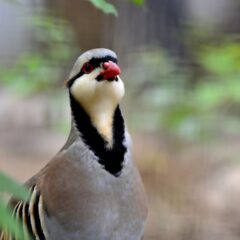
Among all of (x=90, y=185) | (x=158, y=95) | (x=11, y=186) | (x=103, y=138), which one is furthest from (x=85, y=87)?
(x=158, y=95)

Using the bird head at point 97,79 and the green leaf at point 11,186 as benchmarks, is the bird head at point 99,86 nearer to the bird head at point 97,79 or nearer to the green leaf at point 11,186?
the bird head at point 97,79

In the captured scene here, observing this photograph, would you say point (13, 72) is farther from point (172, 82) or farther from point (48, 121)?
point (172, 82)

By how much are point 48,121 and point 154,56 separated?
0.97 metres

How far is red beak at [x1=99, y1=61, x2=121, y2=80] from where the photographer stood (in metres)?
2.60

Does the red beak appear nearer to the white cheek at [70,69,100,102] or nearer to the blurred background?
the white cheek at [70,69,100,102]

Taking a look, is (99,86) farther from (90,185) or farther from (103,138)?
(90,185)

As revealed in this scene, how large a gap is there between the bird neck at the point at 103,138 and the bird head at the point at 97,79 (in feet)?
0.16

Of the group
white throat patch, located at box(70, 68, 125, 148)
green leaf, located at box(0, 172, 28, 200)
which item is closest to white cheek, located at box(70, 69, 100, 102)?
white throat patch, located at box(70, 68, 125, 148)

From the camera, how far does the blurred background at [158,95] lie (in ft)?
17.6

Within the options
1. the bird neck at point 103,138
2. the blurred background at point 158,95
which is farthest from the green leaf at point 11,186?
the blurred background at point 158,95

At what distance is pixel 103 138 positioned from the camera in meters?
2.80

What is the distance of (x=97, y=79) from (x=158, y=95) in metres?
3.91

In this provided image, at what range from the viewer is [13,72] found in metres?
6.65

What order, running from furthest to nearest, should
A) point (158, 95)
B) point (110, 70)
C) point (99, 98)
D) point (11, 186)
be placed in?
point (158, 95) → point (99, 98) → point (110, 70) → point (11, 186)
